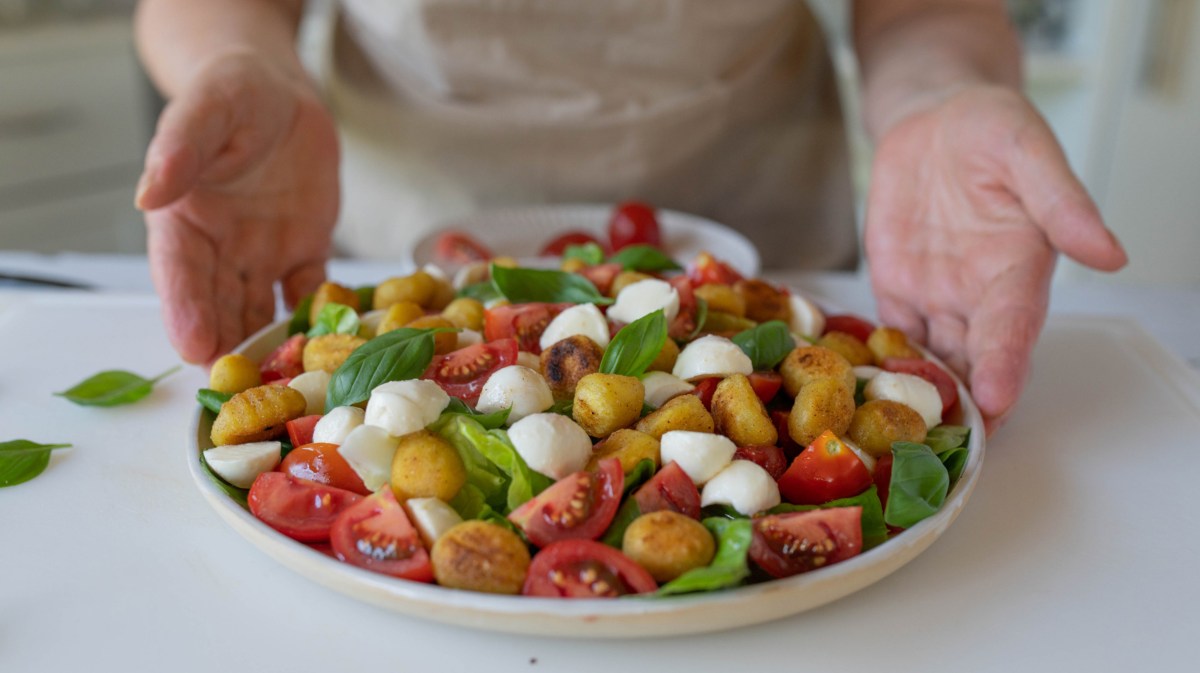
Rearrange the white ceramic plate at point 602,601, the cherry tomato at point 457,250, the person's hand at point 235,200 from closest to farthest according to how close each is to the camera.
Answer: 1. the white ceramic plate at point 602,601
2. the person's hand at point 235,200
3. the cherry tomato at point 457,250

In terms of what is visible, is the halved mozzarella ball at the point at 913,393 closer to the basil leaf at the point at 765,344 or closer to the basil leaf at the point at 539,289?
the basil leaf at the point at 765,344

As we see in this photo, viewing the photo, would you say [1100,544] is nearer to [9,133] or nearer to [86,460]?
[86,460]

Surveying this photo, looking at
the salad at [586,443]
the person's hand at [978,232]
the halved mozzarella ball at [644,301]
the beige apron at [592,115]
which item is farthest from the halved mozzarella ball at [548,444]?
the beige apron at [592,115]

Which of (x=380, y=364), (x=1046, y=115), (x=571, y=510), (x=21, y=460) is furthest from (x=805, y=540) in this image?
(x=1046, y=115)

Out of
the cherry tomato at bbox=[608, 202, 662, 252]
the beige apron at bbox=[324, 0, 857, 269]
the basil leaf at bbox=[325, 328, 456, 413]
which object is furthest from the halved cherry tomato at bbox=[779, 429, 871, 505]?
the beige apron at bbox=[324, 0, 857, 269]

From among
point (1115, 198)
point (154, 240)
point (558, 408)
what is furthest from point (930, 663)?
point (1115, 198)
